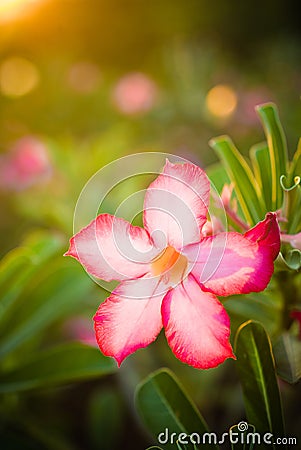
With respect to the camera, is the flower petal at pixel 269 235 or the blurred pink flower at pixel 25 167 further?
the blurred pink flower at pixel 25 167

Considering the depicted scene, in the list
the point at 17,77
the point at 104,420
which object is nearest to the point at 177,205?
the point at 104,420

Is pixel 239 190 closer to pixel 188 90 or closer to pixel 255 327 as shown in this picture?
pixel 255 327

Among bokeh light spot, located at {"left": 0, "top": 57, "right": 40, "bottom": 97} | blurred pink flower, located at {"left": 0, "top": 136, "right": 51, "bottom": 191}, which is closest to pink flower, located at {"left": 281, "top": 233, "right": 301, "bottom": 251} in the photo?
blurred pink flower, located at {"left": 0, "top": 136, "right": 51, "bottom": 191}

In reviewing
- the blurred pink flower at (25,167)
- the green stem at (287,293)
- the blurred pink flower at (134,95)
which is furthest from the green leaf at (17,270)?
the blurred pink flower at (134,95)

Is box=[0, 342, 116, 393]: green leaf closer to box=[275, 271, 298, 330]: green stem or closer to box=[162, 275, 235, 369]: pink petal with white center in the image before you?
box=[275, 271, 298, 330]: green stem

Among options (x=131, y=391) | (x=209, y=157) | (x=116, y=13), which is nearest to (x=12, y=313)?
(x=131, y=391)

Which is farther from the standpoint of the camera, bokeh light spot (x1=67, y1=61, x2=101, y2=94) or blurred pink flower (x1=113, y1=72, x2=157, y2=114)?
bokeh light spot (x1=67, y1=61, x2=101, y2=94)

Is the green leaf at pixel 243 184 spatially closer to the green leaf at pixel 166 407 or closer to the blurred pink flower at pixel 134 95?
the green leaf at pixel 166 407
